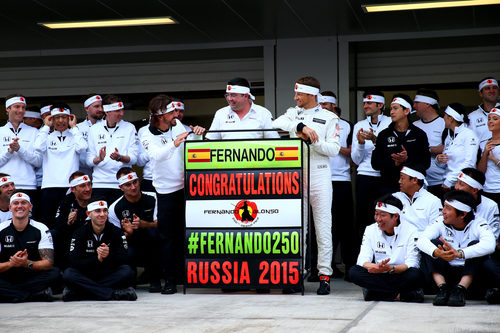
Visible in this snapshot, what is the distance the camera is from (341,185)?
937cm

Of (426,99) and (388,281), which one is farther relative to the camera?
(426,99)

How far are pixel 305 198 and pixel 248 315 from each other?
79.0 inches

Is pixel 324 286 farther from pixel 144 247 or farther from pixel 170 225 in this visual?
pixel 144 247

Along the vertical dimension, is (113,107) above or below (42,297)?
above

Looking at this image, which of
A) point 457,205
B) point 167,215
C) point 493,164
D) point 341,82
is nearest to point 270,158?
point 167,215

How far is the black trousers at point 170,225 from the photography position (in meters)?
7.97

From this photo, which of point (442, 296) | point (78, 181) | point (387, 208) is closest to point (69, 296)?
point (78, 181)

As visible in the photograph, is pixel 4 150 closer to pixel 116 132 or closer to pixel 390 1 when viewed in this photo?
pixel 116 132

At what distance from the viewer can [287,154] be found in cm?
759

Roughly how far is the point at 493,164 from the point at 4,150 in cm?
535

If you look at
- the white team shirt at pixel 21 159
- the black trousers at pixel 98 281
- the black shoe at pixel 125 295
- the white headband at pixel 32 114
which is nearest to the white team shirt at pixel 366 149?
the black trousers at pixel 98 281

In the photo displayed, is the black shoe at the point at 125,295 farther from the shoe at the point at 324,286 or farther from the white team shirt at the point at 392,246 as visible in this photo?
the white team shirt at the point at 392,246

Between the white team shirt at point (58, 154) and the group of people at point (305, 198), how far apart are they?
1 cm

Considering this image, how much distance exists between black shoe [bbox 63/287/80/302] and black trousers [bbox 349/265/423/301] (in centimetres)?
255
